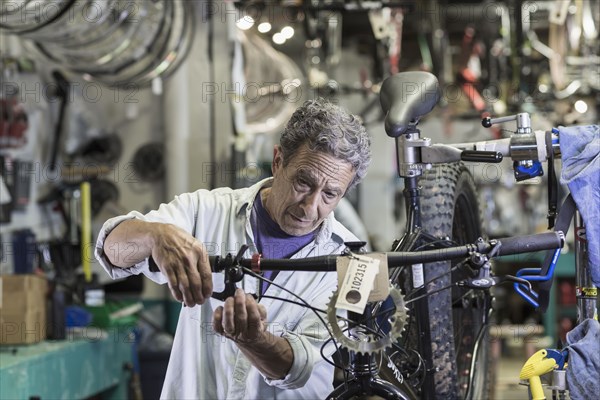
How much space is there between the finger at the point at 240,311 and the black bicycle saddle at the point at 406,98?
2.22ft

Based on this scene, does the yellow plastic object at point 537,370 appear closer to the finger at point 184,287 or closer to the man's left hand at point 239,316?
the man's left hand at point 239,316

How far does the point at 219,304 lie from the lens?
240 centimetres

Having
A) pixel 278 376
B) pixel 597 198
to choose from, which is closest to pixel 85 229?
pixel 278 376

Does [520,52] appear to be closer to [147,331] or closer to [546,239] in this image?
[147,331]

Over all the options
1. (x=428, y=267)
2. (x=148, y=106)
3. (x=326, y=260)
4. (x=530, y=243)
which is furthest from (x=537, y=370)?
(x=148, y=106)

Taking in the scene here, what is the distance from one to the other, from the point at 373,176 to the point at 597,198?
8.13 meters

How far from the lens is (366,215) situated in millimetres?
10172

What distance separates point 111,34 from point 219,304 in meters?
2.28

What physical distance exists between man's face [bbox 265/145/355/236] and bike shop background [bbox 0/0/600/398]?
1536 millimetres

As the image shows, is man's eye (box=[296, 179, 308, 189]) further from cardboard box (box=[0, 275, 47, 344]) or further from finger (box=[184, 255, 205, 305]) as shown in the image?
cardboard box (box=[0, 275, 47, 344])

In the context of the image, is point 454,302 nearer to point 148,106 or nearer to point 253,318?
point 253,318

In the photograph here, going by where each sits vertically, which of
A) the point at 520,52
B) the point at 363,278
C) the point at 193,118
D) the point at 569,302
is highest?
the point at 520,52

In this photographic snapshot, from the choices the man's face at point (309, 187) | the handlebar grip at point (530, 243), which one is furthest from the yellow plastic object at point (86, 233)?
the handlebar grip at point (530, 243)

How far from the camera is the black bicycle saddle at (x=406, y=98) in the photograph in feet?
7.42
